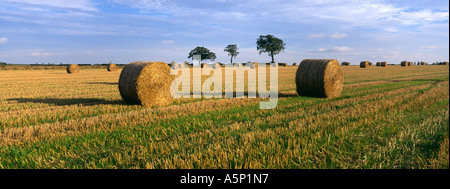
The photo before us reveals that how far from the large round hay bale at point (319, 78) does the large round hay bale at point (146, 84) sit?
5.77 m

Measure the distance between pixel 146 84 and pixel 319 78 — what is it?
709cm

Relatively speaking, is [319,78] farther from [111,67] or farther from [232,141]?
[111,67]

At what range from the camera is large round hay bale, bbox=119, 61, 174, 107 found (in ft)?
34.3

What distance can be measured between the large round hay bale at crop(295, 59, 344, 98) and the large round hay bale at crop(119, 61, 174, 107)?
5.77 metres

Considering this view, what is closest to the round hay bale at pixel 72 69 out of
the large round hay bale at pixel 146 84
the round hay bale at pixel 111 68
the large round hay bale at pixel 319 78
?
the round hay bale at pixel 111 68

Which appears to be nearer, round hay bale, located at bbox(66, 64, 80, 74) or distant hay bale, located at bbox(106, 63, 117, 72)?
round hay bale, located at bbox(66, 64, 80, 74)

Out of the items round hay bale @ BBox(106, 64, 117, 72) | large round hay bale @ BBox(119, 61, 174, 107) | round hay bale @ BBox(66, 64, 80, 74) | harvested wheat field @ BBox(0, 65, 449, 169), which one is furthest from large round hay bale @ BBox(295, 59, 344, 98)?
round hay bale @ BBox(106, 64, 117, 72)

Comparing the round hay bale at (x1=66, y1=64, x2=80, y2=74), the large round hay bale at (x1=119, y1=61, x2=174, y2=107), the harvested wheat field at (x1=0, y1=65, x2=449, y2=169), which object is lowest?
the harvested wheat field at (x1=0, y1=65, x2=449, y2=169)

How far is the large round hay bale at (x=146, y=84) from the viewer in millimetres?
10469

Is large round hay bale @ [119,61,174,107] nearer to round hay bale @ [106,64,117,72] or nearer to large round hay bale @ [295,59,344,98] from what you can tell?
large round hay bale @ [295,59,344,98]

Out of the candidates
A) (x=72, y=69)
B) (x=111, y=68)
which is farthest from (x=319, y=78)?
(x=111, y=68)

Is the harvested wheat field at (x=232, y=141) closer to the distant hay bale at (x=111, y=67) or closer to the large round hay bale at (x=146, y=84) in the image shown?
the large round hay bale at (x=146, y=84)
